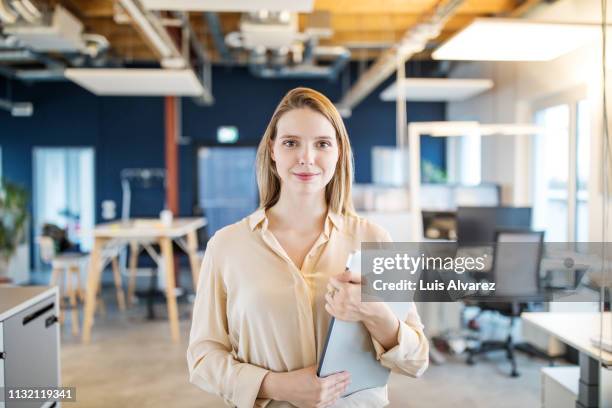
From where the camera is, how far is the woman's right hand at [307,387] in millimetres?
1131

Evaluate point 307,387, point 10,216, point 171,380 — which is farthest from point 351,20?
point 307,387

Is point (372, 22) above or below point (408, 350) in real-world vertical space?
above

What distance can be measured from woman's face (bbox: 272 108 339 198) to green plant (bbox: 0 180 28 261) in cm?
644

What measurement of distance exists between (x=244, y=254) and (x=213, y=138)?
25.4 feet

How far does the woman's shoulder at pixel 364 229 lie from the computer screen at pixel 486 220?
9.56 ft

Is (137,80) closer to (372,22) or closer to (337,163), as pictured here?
(372,22)

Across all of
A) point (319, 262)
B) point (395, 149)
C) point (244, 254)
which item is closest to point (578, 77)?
point (319, 262)

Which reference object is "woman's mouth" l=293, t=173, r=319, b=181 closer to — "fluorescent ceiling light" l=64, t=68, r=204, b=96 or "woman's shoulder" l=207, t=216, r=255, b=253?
"woman's shoulder" l=207, t=216, r=255, b=253

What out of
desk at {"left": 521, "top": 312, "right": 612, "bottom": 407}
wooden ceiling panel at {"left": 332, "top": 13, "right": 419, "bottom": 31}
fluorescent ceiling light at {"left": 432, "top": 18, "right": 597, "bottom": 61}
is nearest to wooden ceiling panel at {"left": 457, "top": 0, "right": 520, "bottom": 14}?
wooden ceiling panel at {"left": 332, "top": 13, "right": 419, "bottom": 31}

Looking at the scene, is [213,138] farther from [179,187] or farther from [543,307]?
[543,307]

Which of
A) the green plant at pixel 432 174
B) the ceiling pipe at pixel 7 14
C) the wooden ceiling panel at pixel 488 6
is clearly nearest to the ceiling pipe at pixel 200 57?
the ceiling pipe at pixel 7 14

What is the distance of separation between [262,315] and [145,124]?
8035mm

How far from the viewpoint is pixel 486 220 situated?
4141mm

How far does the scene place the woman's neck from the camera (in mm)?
1271
